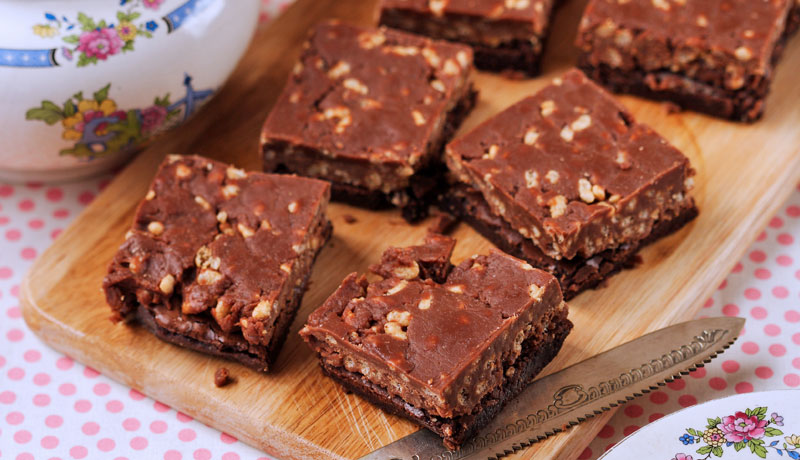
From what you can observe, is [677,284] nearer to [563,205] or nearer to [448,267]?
[563,205]

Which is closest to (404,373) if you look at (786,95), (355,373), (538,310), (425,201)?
(355,373)

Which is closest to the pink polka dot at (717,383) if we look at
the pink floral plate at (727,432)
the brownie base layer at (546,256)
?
the pink floral plate at (727,432)

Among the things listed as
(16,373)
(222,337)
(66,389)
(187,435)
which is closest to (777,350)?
(222,337)

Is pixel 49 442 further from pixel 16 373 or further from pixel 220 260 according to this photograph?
pixel 220 260

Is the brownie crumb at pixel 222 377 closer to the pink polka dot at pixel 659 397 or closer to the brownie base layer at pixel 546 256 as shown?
the brownie base layer at pixel 546 256

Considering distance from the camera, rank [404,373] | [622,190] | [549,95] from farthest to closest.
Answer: [549,95] < [622,190] < [404,373]

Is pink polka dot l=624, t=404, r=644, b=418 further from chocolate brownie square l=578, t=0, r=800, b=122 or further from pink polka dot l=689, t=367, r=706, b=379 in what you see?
chocolate brownie square l=578, t=0, r=800, b=122
